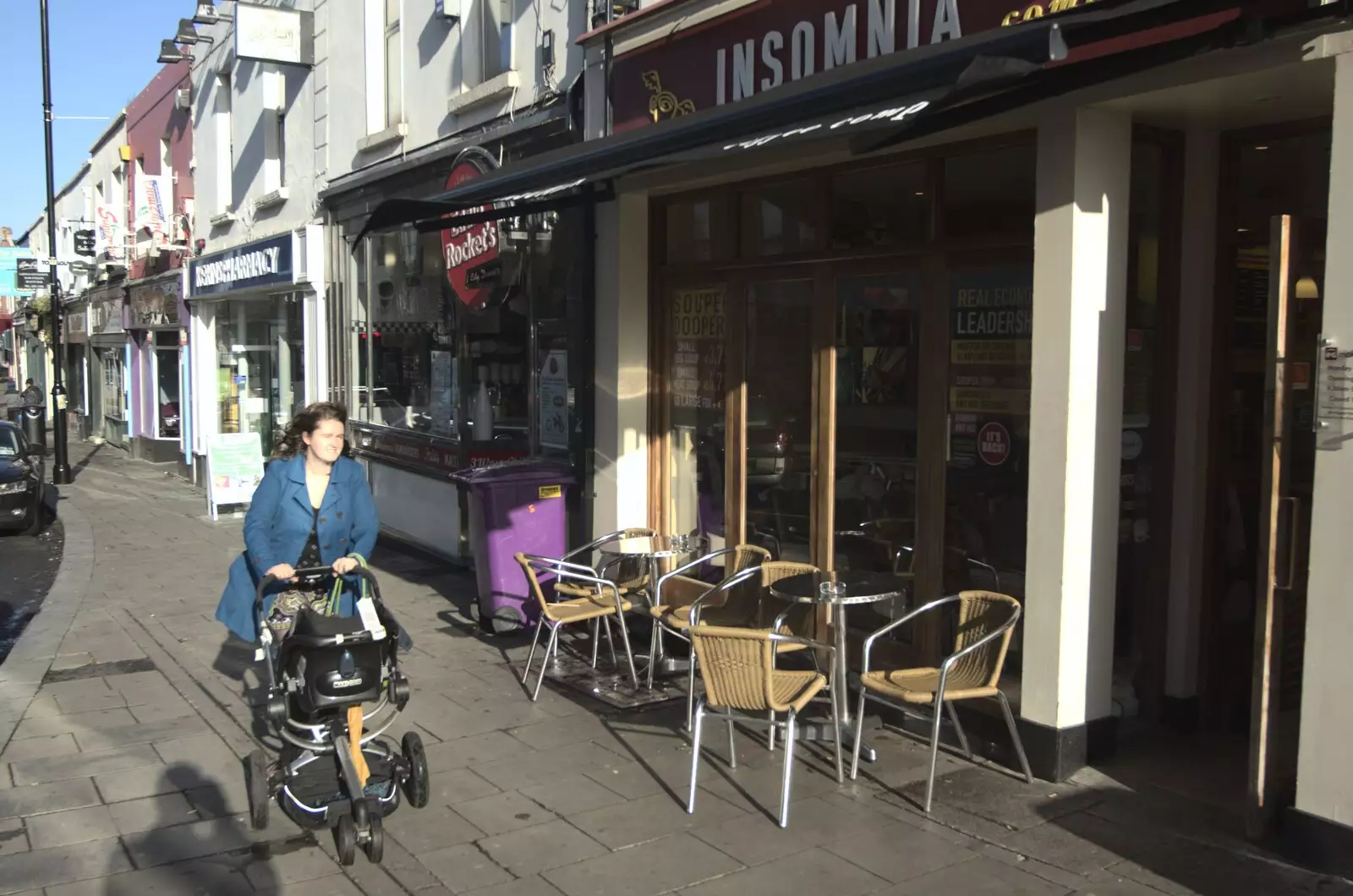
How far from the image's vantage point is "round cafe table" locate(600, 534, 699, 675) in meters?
6.76

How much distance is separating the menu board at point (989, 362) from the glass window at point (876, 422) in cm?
27

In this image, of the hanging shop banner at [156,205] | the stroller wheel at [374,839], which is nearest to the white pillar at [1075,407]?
the stroller wheel at [374,839]

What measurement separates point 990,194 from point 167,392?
19.2 metres

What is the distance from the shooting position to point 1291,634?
4586 mm

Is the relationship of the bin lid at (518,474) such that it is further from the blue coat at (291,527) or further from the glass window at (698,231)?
the blue coat at (291,527)

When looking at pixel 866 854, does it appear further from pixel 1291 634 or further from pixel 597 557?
pixel 597 557

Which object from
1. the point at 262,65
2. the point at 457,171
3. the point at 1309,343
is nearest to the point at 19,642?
the point at 457,171

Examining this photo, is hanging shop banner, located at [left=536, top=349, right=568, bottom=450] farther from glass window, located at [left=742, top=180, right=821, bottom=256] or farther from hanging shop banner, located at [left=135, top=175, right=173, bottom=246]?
hanging shop banner, located at [left=135, top=175, right=173, bottom=246]

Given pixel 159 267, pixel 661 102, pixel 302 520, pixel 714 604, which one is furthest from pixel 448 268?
pixel 159 267

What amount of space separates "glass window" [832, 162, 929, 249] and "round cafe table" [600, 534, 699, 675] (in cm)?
206

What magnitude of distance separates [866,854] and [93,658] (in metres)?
5.63

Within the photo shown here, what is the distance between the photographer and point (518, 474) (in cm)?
804

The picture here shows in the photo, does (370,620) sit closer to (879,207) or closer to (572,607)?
(572,607)

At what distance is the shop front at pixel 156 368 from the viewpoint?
19672 mm
